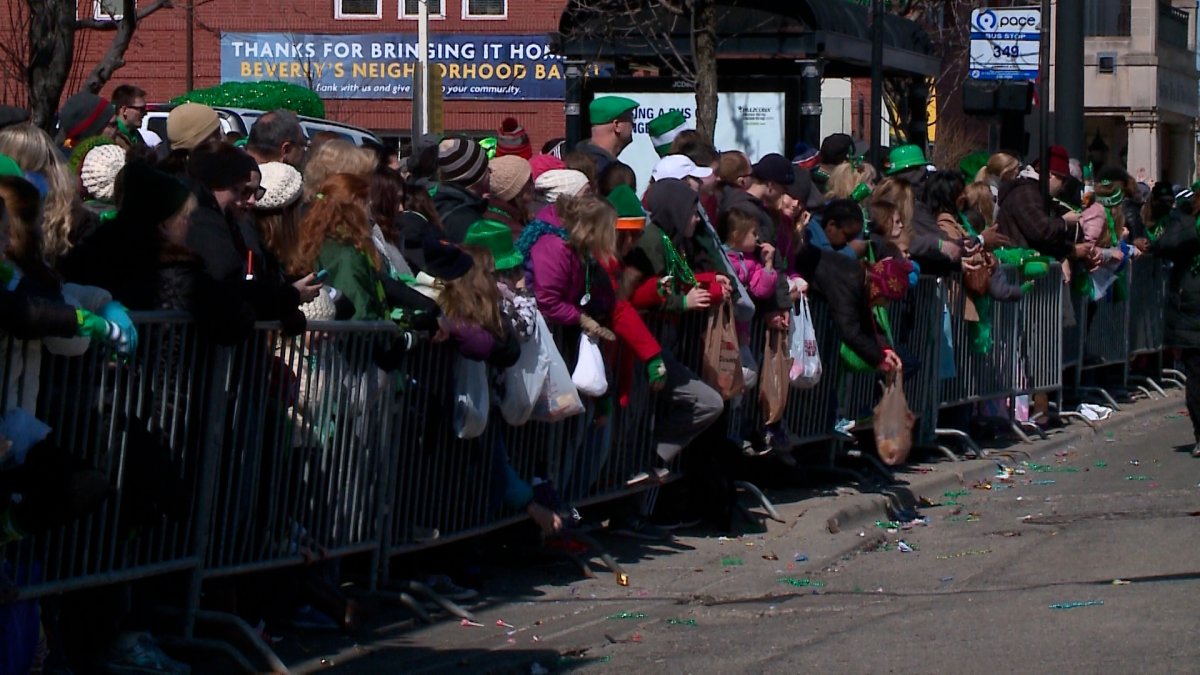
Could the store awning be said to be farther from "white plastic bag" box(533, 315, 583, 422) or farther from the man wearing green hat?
"white plastic bag" box(533, 315, 583, 422)

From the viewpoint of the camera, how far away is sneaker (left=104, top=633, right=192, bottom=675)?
6215 mm

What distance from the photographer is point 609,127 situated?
34.8 feet

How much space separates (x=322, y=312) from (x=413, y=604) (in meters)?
1.25

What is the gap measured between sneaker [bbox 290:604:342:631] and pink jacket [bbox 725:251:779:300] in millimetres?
3481

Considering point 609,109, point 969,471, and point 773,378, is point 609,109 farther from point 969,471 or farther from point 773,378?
point 969,471

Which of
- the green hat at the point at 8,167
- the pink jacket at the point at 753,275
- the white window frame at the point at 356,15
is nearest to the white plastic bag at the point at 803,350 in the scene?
the pink jacket at the point at 753,275

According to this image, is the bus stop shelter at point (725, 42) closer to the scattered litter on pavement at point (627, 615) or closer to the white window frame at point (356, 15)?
the scattered litter on pavement at point (627, 615)

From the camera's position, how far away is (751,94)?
1833cm

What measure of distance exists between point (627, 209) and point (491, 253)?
Result: 1.29 metres

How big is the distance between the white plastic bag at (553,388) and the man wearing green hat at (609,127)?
2.56m

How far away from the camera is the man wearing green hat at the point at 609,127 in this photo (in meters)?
10.5

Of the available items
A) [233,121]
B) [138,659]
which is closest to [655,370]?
[138,659]

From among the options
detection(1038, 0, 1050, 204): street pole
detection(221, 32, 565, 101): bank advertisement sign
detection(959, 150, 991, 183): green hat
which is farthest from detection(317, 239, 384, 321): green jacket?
detection(221, 32, 565, 101): bank advertisement sign

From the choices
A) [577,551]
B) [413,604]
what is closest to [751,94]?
[577,551]
